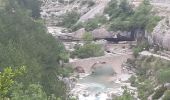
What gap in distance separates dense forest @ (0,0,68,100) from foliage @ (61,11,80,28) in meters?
20.1

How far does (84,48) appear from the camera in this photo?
→ 6353 cm

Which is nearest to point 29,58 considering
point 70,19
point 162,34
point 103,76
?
point 103,76

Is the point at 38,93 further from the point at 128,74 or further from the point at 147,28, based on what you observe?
the point at 147,28

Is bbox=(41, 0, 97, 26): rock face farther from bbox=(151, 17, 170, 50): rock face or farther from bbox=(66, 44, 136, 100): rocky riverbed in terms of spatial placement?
bbox=(151, 17, 170, 50): rock face

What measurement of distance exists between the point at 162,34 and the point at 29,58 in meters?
25.8

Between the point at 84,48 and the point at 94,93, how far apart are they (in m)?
15.8

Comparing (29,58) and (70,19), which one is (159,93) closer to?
(29,58)

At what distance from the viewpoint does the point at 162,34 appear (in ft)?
196

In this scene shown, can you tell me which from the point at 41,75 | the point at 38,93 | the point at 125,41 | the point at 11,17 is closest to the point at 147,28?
the point at 125,41

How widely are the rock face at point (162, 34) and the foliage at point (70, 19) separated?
2285 cm

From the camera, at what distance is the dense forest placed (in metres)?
28.7

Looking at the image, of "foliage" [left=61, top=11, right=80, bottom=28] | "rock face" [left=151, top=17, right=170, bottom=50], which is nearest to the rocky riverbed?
"rock face" [left=151, top=17, right=170, bottom=50]

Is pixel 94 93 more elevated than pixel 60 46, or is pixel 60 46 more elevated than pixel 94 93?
pixel 60 46

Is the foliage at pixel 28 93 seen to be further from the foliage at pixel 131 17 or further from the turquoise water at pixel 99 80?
the foliage at pixel 131 17
